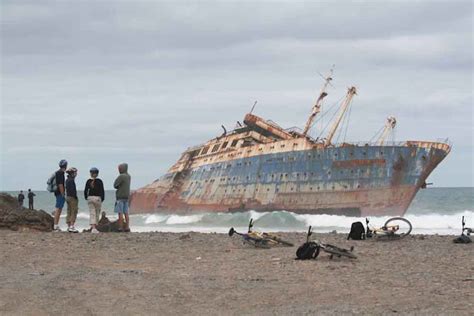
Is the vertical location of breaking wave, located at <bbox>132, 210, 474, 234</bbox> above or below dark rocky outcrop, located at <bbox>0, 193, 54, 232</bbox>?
above

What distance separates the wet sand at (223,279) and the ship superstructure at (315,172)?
2649 cm

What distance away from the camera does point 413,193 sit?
136 feet

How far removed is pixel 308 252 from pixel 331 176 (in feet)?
98.1

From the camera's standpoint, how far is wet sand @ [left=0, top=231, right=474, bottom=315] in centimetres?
775

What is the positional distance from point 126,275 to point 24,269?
1.54 metres

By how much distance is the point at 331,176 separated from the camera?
4078 cm

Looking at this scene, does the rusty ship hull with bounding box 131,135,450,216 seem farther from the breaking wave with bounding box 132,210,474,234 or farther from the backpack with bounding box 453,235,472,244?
the backpack with bounding box 453,235,472,244

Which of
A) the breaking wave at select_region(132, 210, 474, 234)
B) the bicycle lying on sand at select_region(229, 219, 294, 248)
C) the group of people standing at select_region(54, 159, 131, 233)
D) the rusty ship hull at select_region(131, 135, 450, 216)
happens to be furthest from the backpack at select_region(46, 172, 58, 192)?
the rusty ship hull at select_region(131, 135, 450, 216)

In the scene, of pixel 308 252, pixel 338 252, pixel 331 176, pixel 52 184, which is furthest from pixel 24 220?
pixel 331 176

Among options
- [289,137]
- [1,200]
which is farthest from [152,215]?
[1,200]

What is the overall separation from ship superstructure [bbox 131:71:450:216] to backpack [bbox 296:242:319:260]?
29.5 meters

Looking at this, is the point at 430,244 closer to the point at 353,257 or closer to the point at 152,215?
the point at 353,257

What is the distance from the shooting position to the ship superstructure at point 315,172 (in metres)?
40.6

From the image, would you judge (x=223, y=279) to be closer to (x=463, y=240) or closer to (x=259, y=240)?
(x=259, y=240)
